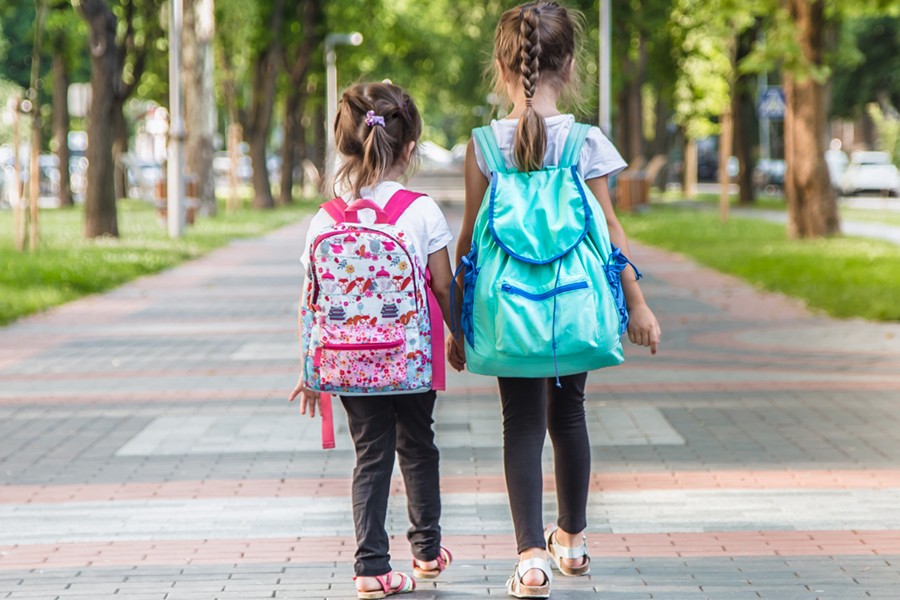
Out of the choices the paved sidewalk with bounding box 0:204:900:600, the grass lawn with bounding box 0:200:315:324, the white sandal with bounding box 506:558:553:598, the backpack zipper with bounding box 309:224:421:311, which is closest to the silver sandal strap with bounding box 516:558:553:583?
the white sandal with bounding box 506:558:553:598

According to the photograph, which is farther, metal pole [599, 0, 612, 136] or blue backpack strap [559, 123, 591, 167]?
metal pole [599, 0, 612, 136]

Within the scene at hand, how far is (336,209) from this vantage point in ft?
14.3

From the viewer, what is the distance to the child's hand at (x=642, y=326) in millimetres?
4367

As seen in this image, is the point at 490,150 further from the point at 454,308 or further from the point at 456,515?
the point at 456,515

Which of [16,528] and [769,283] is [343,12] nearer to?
[769,283]

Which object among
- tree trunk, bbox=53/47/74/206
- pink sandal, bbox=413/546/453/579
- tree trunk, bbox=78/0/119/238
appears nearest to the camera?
pink sandal, bbox=413/546/453/579

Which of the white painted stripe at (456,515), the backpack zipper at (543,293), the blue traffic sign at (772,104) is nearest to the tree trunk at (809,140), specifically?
the blue traffic sign at (772,104)

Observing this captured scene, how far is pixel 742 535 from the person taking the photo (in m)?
5.38

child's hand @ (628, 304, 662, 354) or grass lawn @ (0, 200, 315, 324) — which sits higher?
child's hand @ (628, 304, 662, 354)

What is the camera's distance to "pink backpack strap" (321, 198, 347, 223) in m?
4.34

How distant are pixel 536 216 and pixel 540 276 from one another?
164 mm

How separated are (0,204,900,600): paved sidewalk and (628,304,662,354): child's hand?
0.80 meters

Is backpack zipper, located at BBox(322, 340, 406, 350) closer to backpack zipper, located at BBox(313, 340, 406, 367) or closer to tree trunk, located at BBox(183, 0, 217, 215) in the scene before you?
backpack zipper, located at BBox(313, 340, 406, 367)

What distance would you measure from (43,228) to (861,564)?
24.4 meters
